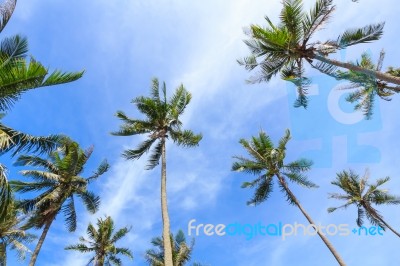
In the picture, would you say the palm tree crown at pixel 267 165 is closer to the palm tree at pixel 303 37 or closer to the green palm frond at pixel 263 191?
the green palm frond at pixel 263 191

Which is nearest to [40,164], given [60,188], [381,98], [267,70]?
[60,188]

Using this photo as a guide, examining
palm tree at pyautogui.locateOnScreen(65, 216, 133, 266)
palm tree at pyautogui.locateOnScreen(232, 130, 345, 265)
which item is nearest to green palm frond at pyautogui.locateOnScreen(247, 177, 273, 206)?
palm tree at pyautogui.locateOnScreen(232, 130, 345, 265)

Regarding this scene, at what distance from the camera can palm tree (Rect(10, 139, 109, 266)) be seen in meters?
20.4

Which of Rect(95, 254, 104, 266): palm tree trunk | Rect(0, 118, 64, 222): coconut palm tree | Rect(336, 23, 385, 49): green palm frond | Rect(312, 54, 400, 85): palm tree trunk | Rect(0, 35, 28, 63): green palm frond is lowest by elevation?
Rect(0, 118, 64, 222): coconut palm tree

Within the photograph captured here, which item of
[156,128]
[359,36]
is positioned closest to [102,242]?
[156,128]

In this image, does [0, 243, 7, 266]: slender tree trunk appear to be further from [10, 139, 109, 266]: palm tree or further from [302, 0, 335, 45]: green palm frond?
[302, 0, 335, 45]: green palm frond

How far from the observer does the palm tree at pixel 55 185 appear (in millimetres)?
20359

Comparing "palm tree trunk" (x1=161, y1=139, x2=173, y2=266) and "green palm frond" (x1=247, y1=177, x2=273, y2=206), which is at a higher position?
"green palm frond" (x1=247, y1=177, x2=273, y2=206)

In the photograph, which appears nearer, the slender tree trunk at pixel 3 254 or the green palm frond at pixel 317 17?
the green palm frond at pixel 317 17

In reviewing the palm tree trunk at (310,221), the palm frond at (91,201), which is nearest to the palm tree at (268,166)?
the palm tree trunk at (310,221)

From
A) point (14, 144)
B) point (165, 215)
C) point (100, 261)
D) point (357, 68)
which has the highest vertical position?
point (357, 68)

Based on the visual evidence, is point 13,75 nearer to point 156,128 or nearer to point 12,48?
point 12,48

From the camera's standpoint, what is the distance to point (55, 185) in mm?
21672

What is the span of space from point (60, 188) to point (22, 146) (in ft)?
39.9
